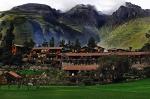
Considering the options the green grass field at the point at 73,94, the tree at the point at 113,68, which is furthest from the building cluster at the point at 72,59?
the green grass field at the point at 73,94

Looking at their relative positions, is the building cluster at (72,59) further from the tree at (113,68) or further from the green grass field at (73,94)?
the green grass field at (73,94)

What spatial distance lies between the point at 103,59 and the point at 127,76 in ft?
31.1

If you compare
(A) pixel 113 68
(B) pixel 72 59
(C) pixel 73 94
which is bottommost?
(C) pixel 73 94

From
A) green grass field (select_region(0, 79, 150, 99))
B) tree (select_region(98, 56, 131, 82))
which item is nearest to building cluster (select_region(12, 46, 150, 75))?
tree (select_region(98, 56, 131, 82))

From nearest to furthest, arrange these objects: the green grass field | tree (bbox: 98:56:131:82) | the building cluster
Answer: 1. the green grass field
2. tree (bbox: 98:56:131:82)
3. the building cluster

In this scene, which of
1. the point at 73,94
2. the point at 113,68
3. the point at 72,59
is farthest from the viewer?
the point at 72,59

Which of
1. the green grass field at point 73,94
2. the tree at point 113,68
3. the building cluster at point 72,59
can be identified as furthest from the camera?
the building cluster at point 72,59

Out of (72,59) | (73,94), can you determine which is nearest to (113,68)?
(72,59)

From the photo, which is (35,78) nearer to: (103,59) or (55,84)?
(55,84)

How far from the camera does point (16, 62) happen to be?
171 metres

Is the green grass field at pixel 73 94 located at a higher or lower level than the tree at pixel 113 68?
lower

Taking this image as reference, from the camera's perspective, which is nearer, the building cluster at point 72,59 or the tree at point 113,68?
the tree at point 113,68

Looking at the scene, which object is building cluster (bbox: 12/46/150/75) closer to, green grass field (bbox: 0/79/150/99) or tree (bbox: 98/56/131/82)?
tree (bbox: 98/56/131/82)

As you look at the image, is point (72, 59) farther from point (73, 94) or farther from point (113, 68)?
point (73, 94)
